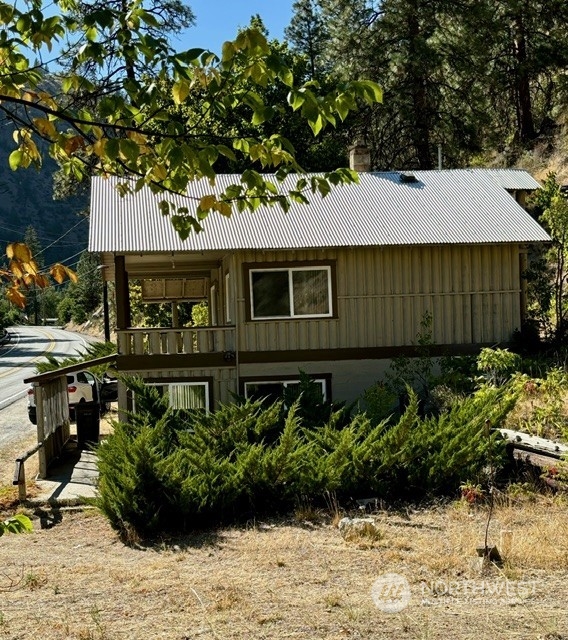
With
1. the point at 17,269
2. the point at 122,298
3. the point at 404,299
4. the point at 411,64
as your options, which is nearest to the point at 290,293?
the point at 404,299

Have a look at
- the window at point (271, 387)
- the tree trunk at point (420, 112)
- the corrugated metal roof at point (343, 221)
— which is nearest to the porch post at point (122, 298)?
the corrugated metal roof at point (343, 221)

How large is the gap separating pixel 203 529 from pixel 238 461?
1.25 metres

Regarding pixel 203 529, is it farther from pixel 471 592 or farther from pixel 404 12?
pixel 404 12

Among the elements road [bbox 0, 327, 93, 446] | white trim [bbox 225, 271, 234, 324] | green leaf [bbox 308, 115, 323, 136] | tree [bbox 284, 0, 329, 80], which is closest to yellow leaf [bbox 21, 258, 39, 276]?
green leaf [bbox 308, 115, 323, 136]

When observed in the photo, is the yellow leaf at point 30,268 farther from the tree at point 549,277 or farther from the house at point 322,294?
the tree at point 549,277

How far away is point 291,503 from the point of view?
1224 cm

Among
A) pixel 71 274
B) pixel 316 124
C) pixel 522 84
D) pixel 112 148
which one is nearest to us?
pixel 112 148

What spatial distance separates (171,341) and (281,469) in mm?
7112

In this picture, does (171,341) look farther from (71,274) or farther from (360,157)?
(71,274)

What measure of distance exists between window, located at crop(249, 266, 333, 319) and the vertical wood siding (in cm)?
24

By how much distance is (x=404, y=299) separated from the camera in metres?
19.2

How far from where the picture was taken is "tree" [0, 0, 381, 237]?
3.34m

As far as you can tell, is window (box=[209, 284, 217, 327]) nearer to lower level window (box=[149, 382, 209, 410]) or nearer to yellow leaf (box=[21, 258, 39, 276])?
lower level window (box=[149, 382, 209, 410])

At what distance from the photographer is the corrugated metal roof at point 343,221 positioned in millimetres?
18391
